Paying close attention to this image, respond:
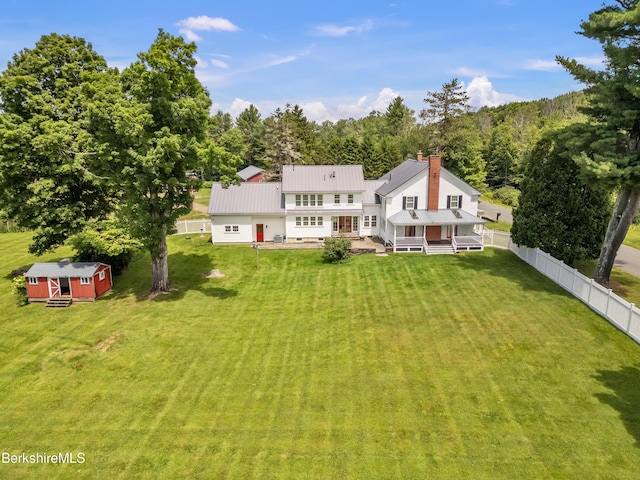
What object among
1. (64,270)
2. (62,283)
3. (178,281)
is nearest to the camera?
(64,270)

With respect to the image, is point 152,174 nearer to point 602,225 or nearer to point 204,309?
point 204,309

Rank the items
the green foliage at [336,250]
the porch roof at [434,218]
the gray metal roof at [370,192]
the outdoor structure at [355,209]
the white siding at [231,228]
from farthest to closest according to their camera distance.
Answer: the gray metal roof at [370,192]
the white siding at [231,228]
the outdoor structure at [355,209]
the porch roof at [434,218]
the green foliage at [336,250]

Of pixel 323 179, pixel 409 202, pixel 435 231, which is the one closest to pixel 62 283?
pixel 323 179

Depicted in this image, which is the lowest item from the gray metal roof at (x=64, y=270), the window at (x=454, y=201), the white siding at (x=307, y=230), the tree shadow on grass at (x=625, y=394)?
the tree shadow on grass at (x=625, y=394)

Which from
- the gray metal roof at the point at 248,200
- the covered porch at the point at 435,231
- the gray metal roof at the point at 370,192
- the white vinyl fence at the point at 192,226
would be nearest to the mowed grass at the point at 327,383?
the covered porch at the point at 435,231

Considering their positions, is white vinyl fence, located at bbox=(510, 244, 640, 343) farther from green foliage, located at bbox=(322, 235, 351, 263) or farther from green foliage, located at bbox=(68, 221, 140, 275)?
green foliage, located at bbox=(68, 221, 140, 275)

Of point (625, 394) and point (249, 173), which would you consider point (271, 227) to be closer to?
point (625, 394)

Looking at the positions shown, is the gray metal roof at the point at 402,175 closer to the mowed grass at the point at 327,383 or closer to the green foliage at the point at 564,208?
the green foliage at the point at 564,208

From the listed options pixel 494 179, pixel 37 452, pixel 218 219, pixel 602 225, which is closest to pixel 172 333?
pixel 37 452
